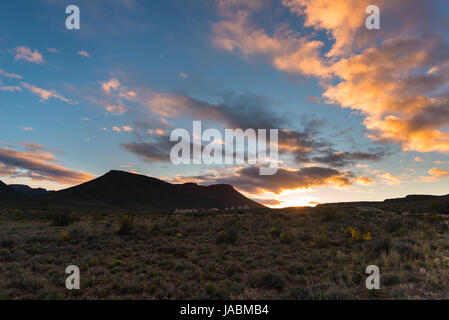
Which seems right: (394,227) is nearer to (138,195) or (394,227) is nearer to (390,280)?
(390,280)

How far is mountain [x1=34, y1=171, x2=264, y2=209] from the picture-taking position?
111 metres

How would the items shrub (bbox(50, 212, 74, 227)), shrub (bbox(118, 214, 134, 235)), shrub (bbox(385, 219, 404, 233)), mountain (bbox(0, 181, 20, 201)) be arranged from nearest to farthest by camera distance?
shrub (bbox(385, 219, 404, 233))
shrub (bbox(118, 214, 134, 235))
shrub (bbox(50, 212, 74, 227))
mountain (bbox(0, 181, 20, 201))

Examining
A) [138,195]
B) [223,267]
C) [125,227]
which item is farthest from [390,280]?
[138,195]

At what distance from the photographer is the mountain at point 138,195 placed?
11100cm

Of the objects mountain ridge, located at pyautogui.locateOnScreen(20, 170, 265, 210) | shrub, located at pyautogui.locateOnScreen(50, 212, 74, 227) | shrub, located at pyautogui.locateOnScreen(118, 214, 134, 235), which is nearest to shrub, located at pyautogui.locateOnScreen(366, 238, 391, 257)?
shrub, located at pyautogui.locateOnScreen(118, 214, 134, 235)

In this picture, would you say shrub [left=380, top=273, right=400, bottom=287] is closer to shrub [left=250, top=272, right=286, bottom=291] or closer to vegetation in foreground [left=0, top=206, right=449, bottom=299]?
vegetation in foreground [left=0, top=206, right=449, bottom=299]

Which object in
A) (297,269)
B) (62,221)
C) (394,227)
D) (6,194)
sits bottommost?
(62,221)

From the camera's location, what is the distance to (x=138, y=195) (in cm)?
13312

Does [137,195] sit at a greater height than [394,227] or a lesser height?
lesser

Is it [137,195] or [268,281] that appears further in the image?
[137,195]
